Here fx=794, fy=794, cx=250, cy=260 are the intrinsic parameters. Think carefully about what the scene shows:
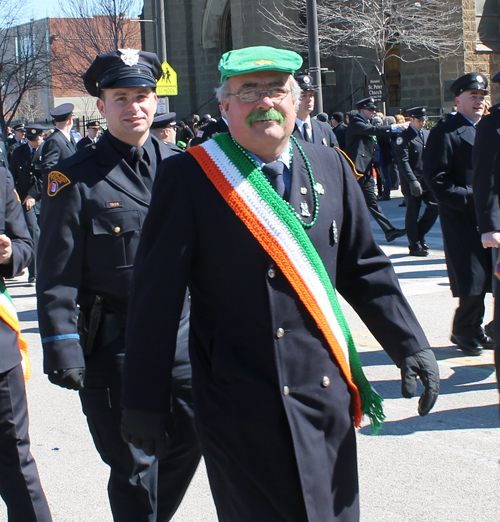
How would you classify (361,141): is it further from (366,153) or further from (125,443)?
(125,443)

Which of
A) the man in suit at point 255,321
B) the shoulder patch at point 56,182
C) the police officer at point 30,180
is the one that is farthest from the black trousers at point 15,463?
the police officer at point 30,180

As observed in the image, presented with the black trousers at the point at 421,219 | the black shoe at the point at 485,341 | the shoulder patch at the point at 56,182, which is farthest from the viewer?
Answer: the black trousers at the point at 421,219

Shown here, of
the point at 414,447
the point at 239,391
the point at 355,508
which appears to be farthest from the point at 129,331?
the point at 414,447

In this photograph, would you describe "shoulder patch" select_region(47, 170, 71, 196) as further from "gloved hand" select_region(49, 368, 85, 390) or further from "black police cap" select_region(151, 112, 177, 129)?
"black police cap" select_region(151, 112, 177, 129)

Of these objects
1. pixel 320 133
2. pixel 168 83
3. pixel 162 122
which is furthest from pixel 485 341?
pixel 168 83

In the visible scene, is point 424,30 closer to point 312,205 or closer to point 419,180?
point 419,180

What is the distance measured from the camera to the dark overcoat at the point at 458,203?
6.40m

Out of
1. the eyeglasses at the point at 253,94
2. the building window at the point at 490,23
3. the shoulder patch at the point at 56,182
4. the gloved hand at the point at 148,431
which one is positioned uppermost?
the building window at the point at 490,23

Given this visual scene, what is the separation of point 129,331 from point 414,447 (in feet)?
8.48

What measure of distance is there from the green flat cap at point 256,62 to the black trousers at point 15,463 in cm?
Answer: 155

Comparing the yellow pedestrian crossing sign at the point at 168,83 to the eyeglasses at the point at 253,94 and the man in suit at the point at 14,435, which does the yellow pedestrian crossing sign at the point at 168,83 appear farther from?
the eyeglasses at the point at 253,94

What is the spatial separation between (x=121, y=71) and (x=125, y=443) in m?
1.57

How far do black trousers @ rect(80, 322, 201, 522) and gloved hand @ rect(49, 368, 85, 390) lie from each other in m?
0.14

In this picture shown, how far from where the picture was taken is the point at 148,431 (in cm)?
245
